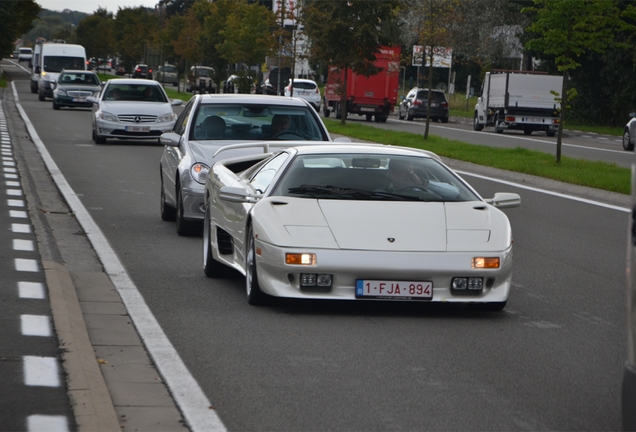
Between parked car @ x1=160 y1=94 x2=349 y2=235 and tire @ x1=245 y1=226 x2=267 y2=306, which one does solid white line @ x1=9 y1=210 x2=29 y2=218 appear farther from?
tire @ x1=245 y1=226 x2=267 y2=306

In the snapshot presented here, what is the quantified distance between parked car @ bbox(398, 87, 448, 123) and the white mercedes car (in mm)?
46861

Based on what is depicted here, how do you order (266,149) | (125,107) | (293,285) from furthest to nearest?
(125,107) < (266,149) < (293,285)

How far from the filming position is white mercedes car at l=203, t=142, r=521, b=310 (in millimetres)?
8117

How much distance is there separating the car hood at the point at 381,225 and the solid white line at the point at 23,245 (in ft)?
10.9

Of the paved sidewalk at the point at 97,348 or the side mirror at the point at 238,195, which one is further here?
the side mirror at the point at 238,195

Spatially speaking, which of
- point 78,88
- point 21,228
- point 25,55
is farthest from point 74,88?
point 25,55

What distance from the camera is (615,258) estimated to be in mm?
12219

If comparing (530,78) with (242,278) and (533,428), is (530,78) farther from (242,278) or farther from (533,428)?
(533,428)

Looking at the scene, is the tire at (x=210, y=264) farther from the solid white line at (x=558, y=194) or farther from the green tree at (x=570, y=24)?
the green tree at (x=570, y=24)

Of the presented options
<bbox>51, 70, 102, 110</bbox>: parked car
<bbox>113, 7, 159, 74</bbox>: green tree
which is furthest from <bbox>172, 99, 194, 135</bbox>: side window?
<bbox>113, 7, 159, 74</bbox>: green tree

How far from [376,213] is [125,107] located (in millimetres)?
21708

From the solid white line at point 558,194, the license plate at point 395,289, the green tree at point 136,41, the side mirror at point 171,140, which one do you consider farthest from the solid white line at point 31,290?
the green tree at point 136,41

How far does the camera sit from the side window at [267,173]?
30.5 feet

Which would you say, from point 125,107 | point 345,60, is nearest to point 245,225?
point 125,107
